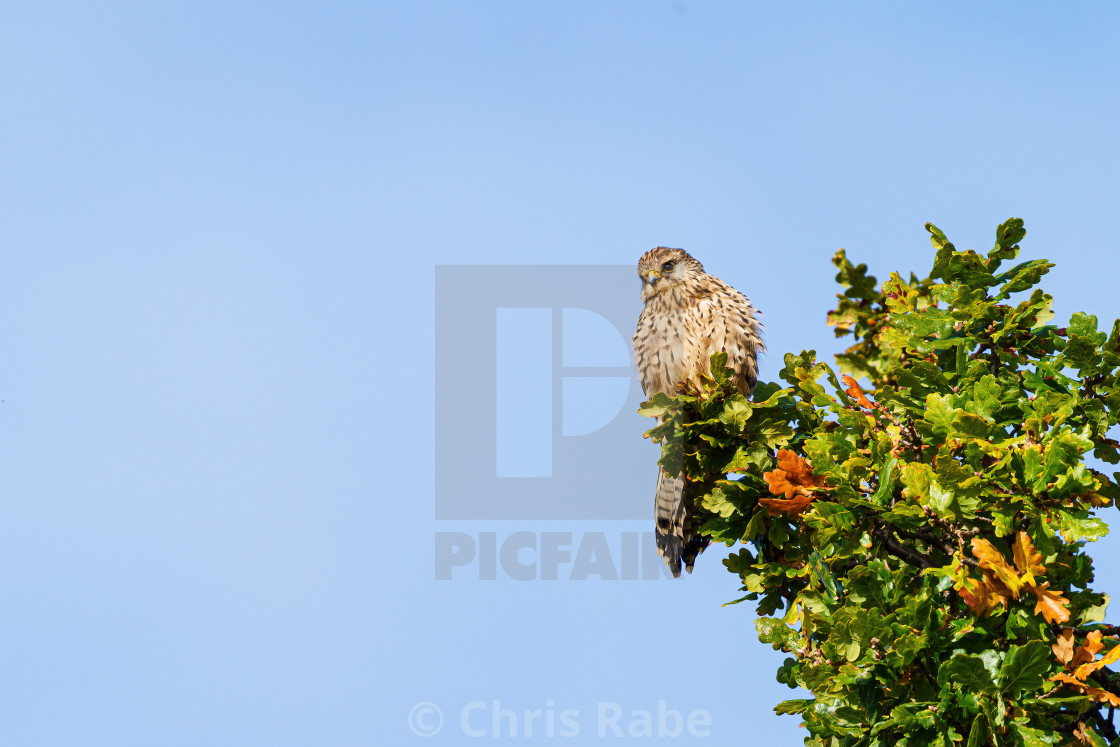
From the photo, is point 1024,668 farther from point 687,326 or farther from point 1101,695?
point 687,326

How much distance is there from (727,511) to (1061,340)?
7.43 feet

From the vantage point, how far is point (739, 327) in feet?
27.5

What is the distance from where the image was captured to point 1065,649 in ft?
14.4

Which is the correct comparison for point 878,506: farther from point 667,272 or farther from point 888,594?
point 667,272

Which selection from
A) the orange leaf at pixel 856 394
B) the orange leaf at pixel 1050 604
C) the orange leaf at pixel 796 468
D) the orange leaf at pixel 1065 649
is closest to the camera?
the orange leaf at pixel 1050 604

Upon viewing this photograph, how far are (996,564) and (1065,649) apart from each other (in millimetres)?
535

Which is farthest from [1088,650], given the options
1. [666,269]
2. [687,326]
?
[666,269]

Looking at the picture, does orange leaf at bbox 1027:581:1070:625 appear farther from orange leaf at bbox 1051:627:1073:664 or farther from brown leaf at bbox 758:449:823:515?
brown leaf at bbox 758:449:823:515

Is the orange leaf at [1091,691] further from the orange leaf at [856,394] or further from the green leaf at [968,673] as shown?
the orange leaf at [856,394]

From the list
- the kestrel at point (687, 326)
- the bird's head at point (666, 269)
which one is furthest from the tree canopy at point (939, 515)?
the bird's head at point (666, 269)

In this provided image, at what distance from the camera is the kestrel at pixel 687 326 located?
27.1 ft

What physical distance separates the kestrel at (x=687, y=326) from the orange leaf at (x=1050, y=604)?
149 inches

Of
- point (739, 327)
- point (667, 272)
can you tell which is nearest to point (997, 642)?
point (739, 327)

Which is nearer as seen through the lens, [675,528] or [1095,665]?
[1095,665]
